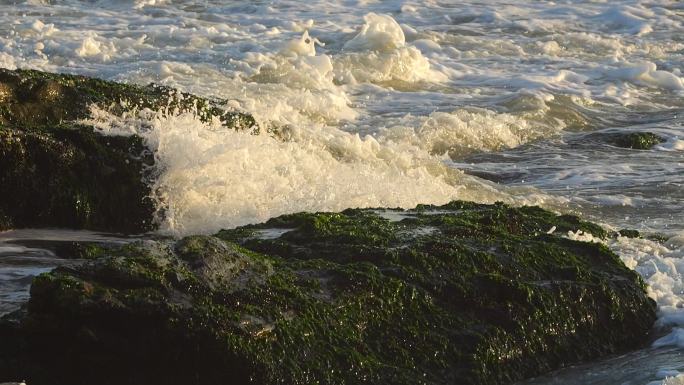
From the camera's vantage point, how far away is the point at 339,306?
4.68m

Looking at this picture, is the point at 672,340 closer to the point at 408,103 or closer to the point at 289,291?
the point at 289,291

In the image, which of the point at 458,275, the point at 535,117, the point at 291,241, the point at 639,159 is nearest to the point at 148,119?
the point at 291,241

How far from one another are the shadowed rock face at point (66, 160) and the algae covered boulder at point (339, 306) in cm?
112

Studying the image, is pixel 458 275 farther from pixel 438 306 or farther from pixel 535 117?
pixel 535 117

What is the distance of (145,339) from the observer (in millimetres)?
4039

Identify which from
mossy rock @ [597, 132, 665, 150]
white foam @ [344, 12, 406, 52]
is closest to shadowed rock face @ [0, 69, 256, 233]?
mossy rock @ [597, 132, 665, 150]

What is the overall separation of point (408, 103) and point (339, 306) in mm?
8653

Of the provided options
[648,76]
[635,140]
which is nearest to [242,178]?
[635,140]

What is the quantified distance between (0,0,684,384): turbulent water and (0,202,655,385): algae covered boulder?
340 millimetres

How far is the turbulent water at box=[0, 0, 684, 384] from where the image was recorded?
703 cm

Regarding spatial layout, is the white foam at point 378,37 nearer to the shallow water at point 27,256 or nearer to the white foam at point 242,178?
the white foam at point 242,178

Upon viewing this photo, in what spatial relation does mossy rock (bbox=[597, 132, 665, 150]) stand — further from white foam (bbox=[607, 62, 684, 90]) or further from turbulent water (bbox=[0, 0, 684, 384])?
white foam (bbox=[607, 62, 684, 90])

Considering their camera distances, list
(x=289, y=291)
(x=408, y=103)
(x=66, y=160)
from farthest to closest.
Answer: (x=408, y=103) < (x=66, y=160) < (x=289, y=291)

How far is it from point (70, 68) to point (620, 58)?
27.1 ft
